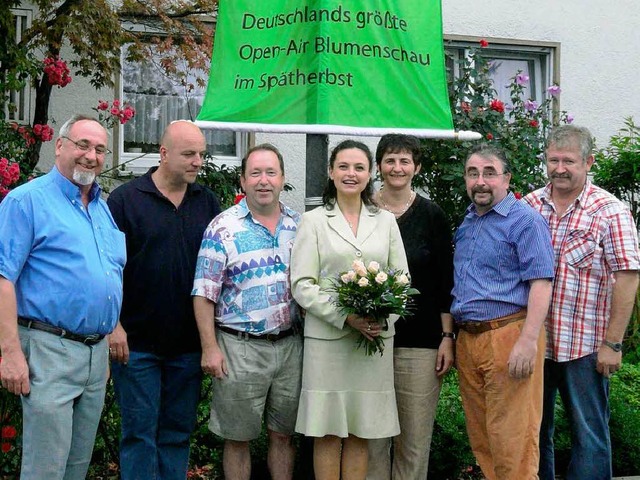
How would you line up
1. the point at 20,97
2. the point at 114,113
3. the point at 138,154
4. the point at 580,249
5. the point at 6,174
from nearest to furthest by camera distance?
the point at 580,249, the point at 6,174, the point at 114,113, the point at 20,97, the point at 138,154

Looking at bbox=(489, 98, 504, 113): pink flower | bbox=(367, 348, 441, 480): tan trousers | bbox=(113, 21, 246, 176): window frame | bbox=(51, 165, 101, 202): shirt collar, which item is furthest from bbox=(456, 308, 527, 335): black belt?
bbox=(113, 21, 246, 176): window frame

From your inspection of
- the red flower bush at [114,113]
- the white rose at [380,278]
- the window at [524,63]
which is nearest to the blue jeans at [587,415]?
the white rose at [380,278]

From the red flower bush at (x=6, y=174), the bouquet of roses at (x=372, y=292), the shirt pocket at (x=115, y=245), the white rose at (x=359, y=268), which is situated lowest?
the bouquet of roses at (x=372, y=292)

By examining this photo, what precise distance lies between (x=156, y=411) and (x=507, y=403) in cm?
186

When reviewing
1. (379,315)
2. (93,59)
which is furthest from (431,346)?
(93,59)

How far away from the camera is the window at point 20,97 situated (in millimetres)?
7828

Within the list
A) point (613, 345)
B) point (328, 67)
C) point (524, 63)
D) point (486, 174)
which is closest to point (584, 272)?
point (613, 345)

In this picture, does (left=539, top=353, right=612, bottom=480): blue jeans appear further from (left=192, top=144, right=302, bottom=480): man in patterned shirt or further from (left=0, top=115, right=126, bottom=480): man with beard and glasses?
(left=0, top=115, right=126, bottom=480): man with beard and glasses

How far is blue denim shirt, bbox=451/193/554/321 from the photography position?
14.9ft

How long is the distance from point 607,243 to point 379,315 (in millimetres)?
1294

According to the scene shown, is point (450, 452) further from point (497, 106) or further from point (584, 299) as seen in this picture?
point (497, 106)

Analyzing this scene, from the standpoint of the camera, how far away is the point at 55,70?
736cm

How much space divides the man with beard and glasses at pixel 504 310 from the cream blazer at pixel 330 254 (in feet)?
1.35

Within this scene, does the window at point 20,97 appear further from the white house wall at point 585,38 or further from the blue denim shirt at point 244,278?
the white house wall at point 585,38
